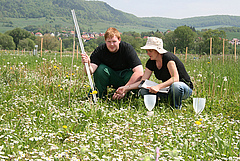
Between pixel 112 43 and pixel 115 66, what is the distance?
0.56 m

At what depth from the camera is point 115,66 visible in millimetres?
4301

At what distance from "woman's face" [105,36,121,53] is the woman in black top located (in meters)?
0.49

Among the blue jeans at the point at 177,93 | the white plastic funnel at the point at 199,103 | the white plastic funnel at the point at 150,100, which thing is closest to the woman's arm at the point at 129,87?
the blue jeans at the point at 177,93

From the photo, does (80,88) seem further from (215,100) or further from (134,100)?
(215,100)

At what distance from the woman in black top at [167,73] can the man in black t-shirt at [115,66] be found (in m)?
0.23

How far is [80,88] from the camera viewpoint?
468cm

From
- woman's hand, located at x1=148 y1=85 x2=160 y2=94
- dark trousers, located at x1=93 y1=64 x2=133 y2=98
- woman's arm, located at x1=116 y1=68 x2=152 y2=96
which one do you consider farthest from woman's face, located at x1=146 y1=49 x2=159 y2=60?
dark trousers, located at x1=93 y1=64 x2=133 y2=98

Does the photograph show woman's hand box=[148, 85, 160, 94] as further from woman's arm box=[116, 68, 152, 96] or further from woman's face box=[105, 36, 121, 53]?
woman's face box=[105, 36, 121, 53]

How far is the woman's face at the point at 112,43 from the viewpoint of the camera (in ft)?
12.5

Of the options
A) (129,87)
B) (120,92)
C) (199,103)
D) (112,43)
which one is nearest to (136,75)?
(129,87)

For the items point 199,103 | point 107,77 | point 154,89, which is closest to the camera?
point 199,103

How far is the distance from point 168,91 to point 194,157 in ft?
5.76

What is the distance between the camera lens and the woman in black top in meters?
3.64

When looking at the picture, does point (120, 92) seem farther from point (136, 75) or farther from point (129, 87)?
point (136, 75)
